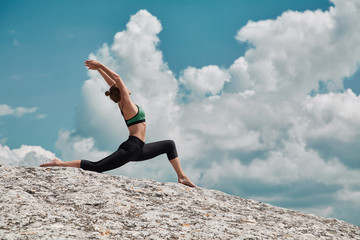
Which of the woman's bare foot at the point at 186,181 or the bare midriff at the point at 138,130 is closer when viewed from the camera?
the bare midriff at the point at 138,130

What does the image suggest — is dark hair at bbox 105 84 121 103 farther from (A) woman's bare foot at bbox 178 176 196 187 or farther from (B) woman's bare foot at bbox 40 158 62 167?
(A) woman's bare foot at bbox 178 176 196 187

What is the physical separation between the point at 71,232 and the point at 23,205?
1387 millimetres

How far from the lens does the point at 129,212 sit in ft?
22.1

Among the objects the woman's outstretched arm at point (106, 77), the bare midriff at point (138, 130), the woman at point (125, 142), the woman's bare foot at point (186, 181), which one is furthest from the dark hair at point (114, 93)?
the woman's bare foot at point (186, 181)

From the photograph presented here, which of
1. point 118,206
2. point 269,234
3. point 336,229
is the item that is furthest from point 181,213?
point 336,229

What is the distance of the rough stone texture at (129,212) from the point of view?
5832mm

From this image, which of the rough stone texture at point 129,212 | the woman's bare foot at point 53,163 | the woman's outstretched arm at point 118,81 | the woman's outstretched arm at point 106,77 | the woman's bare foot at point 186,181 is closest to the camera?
the rough stone texture at point 129,212

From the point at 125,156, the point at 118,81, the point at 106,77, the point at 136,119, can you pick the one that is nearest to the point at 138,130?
the point at 136,119

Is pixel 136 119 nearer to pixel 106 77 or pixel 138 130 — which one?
pixel 138 130

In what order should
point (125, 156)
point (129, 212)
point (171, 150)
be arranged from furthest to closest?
1. point (171, 150)
2. point (125, 156)
3. point (129, 212)

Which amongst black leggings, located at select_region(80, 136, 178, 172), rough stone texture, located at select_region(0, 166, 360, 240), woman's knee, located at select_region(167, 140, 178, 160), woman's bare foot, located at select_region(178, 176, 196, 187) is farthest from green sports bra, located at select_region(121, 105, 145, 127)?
woman's bare foot, located at select_region(178, 176, 196, 187)

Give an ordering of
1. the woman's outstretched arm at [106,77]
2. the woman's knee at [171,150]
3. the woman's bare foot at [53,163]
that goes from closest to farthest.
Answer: the woman's bare foot at [53,163] → the woman's outstretched arm at [106,77] → the woman's knee at [171,150]

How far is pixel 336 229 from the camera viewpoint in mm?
8461

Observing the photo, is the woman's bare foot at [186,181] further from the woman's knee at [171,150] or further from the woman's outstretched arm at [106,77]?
the woman's outstretched arm at [106,77]
